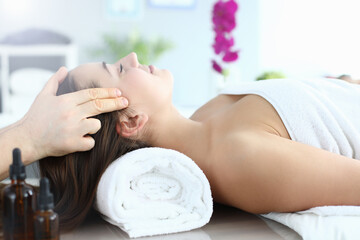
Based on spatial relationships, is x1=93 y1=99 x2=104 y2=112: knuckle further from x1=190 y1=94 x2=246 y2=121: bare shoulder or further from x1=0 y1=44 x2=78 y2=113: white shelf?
x1=0 y1=44 x2=78 y2=113: white shelf

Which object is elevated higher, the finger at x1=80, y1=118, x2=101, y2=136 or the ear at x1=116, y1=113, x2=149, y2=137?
the finger at x1=80, y1=118, x2=101, y2=136

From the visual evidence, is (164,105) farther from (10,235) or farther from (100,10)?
(100,10)

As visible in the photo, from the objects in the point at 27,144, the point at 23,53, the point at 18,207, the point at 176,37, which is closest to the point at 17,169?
the point at 18,207

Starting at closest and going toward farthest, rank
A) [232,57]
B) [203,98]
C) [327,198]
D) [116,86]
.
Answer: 1. [327,198]
2. [116,86]
3. [232,57]
4. [203,98]

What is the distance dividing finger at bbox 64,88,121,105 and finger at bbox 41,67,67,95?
0.11 metres

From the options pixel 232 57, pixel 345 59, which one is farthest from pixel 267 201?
pixel 345 59

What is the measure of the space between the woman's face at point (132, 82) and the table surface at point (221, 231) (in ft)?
1.18

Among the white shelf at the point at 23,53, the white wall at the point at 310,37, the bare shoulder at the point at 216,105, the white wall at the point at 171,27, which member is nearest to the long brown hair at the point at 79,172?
the bare shoulder at the point at 216,105

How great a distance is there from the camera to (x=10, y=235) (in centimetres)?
84

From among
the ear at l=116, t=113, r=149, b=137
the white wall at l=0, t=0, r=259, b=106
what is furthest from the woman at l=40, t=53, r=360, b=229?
the white wall at l=0, t=0, r=259, b=106

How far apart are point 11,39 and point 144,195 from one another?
177 inches

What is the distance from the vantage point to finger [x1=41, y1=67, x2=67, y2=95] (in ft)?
3.93

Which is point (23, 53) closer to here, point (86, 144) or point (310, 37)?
point (310, 37)

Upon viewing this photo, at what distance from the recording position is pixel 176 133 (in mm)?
1340
